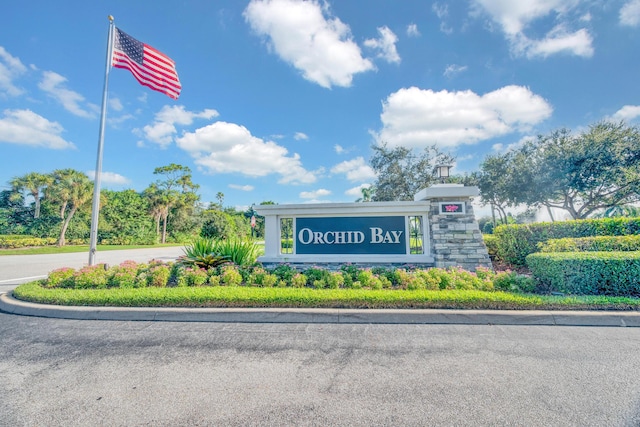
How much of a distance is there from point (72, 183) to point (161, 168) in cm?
926

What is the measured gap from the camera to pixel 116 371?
2.79 m

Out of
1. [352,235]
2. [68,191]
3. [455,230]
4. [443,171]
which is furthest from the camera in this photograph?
[68,191]

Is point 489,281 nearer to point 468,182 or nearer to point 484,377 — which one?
point 484,377

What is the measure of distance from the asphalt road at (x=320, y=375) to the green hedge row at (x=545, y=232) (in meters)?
4.44


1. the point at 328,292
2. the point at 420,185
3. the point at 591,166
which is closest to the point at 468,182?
the point at 420,185

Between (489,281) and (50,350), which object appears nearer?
(50,350)

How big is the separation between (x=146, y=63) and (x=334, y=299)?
8.01 meters

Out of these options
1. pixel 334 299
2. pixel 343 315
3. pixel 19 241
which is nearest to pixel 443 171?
pixel 334 299

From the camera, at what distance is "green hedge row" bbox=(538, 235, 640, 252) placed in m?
5.95

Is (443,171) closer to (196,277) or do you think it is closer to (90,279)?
(196,277)

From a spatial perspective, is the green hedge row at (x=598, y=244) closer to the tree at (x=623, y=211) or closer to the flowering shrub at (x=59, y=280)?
the flowering shrub at (x=59, y=280)

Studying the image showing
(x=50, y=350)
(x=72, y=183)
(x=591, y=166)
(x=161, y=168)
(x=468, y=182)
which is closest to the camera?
(x=50, y=350)

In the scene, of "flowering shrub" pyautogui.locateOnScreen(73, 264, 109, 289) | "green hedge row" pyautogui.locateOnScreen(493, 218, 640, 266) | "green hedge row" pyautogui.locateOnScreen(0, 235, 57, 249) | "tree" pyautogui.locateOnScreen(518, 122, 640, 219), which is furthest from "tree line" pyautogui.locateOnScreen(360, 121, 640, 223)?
"green hedge row" pyautogui.locateOnScreen(0, 235, 57, 249)

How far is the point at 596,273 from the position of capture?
468cm
